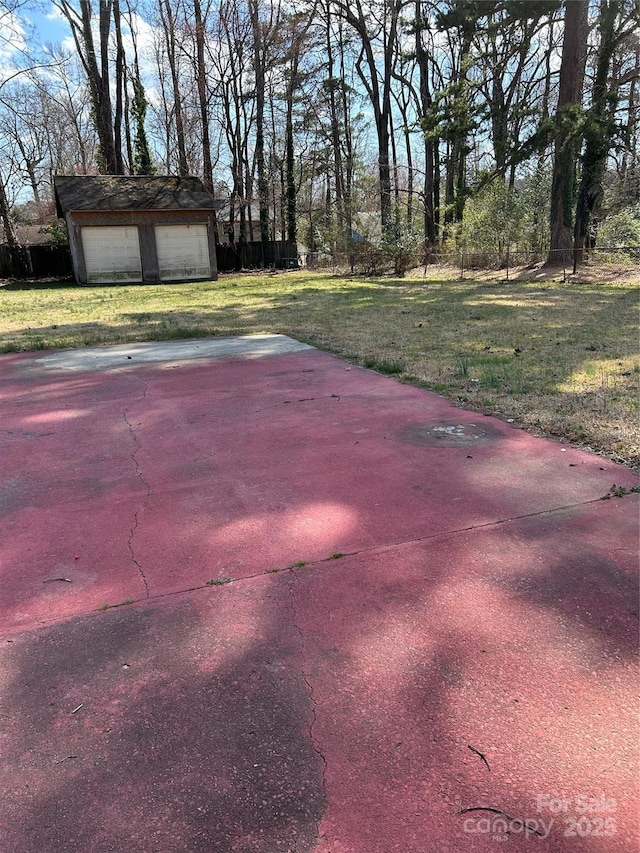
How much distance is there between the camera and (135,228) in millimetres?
24328

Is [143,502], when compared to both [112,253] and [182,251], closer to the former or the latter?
[112,253]

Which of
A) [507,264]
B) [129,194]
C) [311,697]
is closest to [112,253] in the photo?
[129,194]

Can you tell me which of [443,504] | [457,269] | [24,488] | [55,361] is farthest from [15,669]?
[457,269]

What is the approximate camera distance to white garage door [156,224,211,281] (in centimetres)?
2492

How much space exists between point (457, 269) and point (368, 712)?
856 inches

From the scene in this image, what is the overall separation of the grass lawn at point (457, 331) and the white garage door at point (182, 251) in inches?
238

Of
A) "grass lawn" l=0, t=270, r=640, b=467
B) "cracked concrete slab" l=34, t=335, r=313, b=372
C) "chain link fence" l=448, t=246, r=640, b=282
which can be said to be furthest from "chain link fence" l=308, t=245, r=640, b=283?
"cracked concrete slab" l=34, t=335, r=313, b=372

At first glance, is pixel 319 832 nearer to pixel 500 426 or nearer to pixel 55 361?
pixel 500 426

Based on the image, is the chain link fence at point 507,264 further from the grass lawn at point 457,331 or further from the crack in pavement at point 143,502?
the crack in pavement at point 143,502

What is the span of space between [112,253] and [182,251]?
111 inches

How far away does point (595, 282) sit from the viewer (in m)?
17.2

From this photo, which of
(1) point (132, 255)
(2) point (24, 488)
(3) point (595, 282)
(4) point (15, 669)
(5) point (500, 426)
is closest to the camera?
(4) point (15, 669)

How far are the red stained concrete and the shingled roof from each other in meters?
22.6

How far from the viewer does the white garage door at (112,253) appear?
79.1 feet
